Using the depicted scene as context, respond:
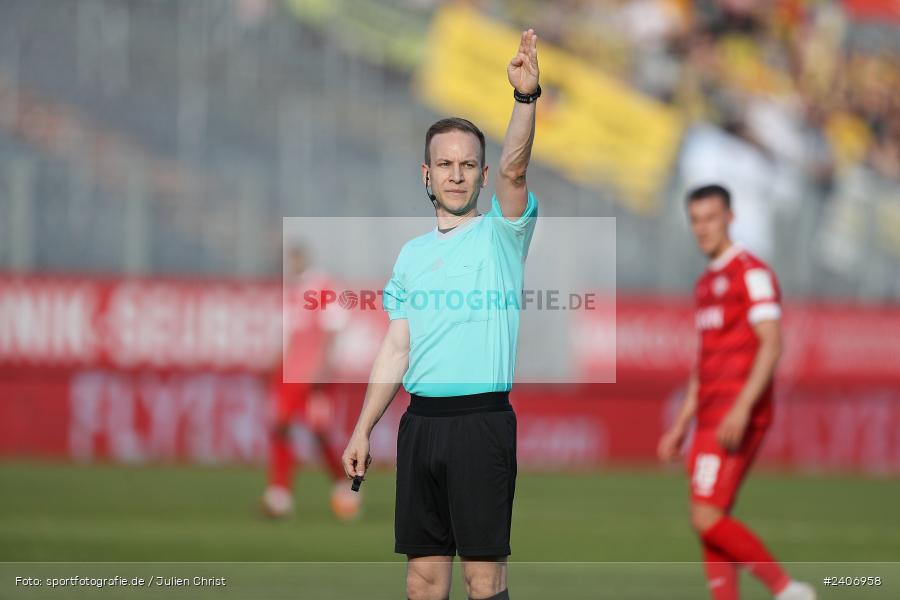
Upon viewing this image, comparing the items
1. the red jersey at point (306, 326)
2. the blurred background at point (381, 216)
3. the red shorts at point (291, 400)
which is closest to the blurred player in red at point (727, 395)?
the blurred background at point (381, 216)

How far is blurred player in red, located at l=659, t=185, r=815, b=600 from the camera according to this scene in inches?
275

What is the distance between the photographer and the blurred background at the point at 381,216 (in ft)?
51.3

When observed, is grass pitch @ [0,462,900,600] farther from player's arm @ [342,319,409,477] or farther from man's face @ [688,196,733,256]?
player's arm @ [342,319,409,477]

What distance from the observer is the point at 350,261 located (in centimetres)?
1895

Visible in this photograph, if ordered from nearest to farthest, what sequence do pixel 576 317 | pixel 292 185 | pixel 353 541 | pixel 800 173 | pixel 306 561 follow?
pixel 306 561, pixel 353 541, pixel 576 317, pixel 292 185, pixel 800 173

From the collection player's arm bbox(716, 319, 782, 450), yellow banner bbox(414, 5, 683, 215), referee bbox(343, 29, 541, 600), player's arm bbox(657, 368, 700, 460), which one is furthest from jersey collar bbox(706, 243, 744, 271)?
yellow banner bbox(414, 5, 683, 215)

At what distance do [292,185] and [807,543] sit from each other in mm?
12209

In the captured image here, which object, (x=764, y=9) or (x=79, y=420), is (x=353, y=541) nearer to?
(x=79, y=420)

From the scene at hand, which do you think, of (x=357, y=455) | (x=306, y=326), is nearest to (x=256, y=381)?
(x=306, y=326)

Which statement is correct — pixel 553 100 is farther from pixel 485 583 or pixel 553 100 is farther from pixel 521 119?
pixel 485 583

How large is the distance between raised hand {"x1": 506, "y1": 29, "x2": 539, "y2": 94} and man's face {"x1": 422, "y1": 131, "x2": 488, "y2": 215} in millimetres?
255

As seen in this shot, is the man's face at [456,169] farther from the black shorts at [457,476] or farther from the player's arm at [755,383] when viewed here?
the player's arm at [755,383]

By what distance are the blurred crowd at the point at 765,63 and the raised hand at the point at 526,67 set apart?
70.7 ft

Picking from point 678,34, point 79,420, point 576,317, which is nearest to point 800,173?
point 678,34
